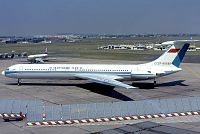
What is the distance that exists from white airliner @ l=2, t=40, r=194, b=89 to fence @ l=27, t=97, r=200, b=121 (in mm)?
14961

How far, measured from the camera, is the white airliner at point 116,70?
4553cm

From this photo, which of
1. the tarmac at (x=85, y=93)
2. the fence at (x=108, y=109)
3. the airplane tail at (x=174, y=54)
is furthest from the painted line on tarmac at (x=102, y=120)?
the airplane tail at (x=174, y=54)

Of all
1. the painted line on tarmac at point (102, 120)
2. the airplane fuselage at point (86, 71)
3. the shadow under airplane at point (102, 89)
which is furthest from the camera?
the airplane fuselage at point (86, 71)

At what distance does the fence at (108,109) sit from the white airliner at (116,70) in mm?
14961

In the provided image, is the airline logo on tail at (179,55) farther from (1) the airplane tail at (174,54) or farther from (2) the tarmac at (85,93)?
(2) the tarmac at (85,93)

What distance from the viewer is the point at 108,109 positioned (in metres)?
28.3

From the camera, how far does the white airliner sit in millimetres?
45531

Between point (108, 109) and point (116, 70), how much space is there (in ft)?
59.5

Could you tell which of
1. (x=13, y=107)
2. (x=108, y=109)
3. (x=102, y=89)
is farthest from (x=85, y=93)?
(x=13, y=107)

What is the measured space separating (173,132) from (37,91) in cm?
3132

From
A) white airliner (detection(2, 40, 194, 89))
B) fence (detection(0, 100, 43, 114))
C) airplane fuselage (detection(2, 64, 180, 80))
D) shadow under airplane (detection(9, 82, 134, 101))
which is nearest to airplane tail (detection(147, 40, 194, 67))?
white airliner (detection(2, 40, 194, 89))

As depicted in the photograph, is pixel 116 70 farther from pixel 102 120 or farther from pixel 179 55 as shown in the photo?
pixel 102 120

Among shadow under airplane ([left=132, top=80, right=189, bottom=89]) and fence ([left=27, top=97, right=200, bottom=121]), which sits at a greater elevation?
fence ([left=27, top=97, right=200, bottom=121])

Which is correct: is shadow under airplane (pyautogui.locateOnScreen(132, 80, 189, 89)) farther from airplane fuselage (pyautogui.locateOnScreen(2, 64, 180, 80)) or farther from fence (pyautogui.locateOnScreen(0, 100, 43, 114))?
fence (pyautogui.locateOnScreen(0, 100, 43, 114))
